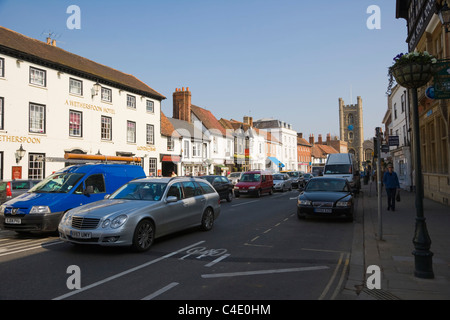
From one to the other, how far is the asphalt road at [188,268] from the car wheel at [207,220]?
32 centimetres

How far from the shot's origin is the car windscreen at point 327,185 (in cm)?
1221

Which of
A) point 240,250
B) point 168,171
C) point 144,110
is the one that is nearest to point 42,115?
point 144,110

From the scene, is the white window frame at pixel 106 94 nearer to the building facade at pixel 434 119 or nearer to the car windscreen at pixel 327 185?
the car windscreen at pixel 327 185

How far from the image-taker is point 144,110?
30.9 metres

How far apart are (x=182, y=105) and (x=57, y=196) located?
33.0 meters

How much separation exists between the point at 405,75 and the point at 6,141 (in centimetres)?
2063

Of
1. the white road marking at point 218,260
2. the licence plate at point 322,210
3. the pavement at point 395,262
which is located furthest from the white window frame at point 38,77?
the pavement at point 395,262

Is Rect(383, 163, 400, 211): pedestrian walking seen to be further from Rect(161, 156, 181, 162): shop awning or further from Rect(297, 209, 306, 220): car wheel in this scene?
Rect(161, 156, 181, 162): shop awning

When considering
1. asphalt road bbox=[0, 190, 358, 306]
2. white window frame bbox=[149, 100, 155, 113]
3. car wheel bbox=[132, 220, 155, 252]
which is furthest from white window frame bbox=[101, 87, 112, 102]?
car wheel bbox=[132, 220, 155, 252]

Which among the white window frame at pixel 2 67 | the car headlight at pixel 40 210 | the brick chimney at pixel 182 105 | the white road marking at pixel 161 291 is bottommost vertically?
the white road marking at pixel 161 291

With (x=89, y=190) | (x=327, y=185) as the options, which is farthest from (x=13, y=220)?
(x=327, y=185)

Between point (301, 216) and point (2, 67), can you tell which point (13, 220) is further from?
point (2, 67)
